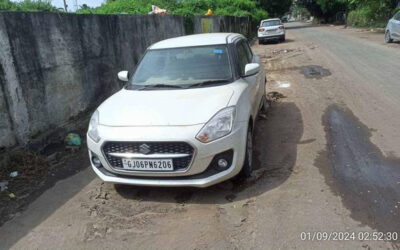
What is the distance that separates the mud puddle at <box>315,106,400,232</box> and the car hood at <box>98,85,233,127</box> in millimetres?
1620

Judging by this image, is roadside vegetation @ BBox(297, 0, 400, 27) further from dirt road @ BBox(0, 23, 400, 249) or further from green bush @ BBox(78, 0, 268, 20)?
dirt road @ BBox(0, 23, 400, 249)

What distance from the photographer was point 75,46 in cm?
684

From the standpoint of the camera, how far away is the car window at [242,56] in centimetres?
526

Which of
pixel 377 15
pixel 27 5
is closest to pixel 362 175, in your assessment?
pixel 27 5

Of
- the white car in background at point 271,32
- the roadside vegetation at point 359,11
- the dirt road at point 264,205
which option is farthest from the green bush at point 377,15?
the dirt road at point 264,205

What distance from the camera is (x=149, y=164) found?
12.6 feet

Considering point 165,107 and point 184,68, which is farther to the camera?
point 184,68

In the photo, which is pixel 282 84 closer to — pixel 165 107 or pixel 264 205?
pixel 165 107

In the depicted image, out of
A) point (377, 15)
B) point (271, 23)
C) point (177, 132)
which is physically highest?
point (177, 132)

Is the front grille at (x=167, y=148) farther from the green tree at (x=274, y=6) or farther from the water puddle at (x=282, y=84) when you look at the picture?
the green tree at (x=274, y=6)

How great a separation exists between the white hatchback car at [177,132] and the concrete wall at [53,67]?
1643 millimetres

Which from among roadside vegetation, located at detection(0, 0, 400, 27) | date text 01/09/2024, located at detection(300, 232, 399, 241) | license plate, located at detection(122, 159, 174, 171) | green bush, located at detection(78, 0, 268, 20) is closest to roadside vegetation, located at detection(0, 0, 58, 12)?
roadside vegetation, located at detection(0, 0, 400, 27)

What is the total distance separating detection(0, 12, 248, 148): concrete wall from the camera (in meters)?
5.25

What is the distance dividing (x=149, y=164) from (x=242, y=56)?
8.73ft
